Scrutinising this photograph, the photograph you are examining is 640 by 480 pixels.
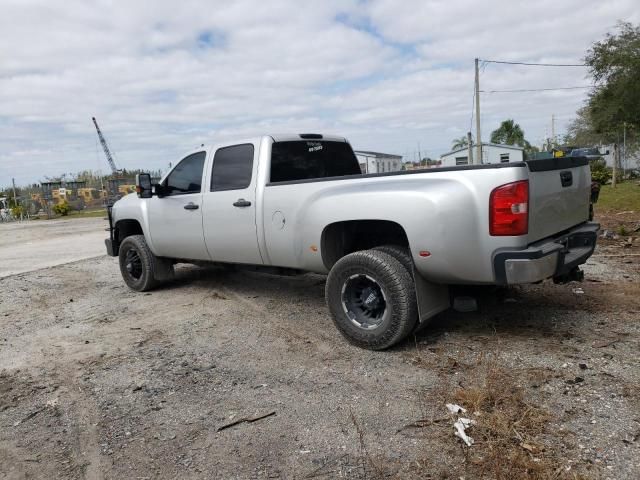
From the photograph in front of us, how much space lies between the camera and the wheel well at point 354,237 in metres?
4.57

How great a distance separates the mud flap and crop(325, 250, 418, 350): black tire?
0.16 ft

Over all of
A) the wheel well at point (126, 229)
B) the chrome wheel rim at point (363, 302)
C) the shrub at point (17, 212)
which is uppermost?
the wheel well at point (126, 229)

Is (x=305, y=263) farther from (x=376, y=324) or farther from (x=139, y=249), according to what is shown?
(x=139, y=249)

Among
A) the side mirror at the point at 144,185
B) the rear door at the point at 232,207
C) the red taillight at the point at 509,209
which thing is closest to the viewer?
the red taillight at the point at 509,209

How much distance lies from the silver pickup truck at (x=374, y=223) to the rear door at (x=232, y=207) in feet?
0.05

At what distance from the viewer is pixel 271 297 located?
21.3 ft

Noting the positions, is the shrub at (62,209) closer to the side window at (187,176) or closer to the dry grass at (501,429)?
the side window at (187,176)

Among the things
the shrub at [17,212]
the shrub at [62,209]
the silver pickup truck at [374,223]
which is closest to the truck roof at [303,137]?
the silver pickup truck at [374,223]

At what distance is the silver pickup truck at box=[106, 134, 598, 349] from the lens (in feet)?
12.1

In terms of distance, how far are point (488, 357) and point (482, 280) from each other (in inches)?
26.1

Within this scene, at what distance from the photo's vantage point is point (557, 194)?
13.4 feet

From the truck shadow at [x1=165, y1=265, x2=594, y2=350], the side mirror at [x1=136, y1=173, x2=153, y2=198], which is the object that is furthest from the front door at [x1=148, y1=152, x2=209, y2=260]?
the truck shadow at [x1=165, y1=265, x2=594, y2=350]

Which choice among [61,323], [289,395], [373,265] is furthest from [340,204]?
[61,323]

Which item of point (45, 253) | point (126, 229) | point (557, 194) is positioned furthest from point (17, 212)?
point (557, 194)
